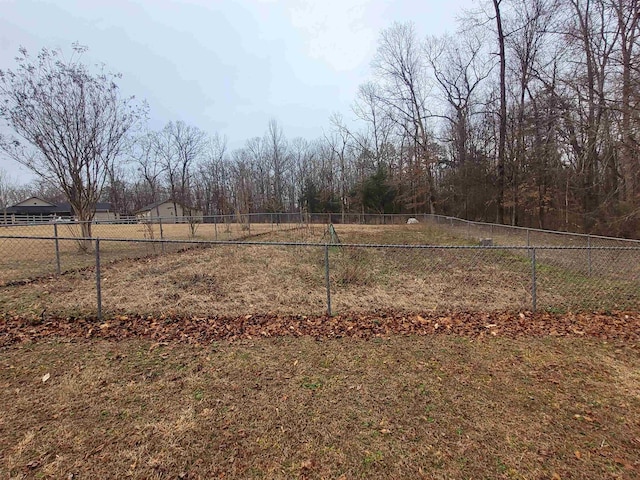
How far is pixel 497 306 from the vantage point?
18.0 ft

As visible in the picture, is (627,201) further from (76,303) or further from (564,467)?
(76,303)

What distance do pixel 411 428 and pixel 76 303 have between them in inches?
224

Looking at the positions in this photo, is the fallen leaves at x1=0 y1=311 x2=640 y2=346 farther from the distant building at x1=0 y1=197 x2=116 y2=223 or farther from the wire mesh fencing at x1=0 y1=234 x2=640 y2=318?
the distant building at x1=0 y1=197 x2=116 y2=223

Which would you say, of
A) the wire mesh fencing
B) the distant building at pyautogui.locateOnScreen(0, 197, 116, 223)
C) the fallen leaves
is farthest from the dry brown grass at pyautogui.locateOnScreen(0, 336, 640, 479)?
the distant building at pyautogui.locateOnScreen(0, 197, 116, 223)

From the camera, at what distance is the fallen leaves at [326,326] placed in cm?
414

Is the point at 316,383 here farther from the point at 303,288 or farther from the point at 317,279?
the point at 317,279

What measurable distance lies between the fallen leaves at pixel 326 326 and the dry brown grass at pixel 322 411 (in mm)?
391

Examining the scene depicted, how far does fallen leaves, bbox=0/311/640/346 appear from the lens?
13.6 ft

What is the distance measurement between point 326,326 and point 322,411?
1.98 m

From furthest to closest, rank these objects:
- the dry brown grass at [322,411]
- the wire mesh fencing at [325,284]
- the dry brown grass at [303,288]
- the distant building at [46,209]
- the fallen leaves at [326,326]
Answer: the distant building at [46,209] < the dry brown grass at [303,288] < the wire mesh fencing at [325,284] < the fallen leaves at [326,326] < the dry brown grass at [322,411]

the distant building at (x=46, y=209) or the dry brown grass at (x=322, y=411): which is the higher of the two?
the distant building at (x=46, y=209)

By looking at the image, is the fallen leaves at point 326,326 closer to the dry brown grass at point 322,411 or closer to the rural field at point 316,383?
the rural field at point 316,383

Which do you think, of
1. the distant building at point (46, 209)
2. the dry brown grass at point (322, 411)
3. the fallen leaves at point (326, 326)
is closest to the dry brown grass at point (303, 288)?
the fallen leaves at point (326, 326)

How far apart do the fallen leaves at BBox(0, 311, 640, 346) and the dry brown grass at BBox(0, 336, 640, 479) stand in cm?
39
